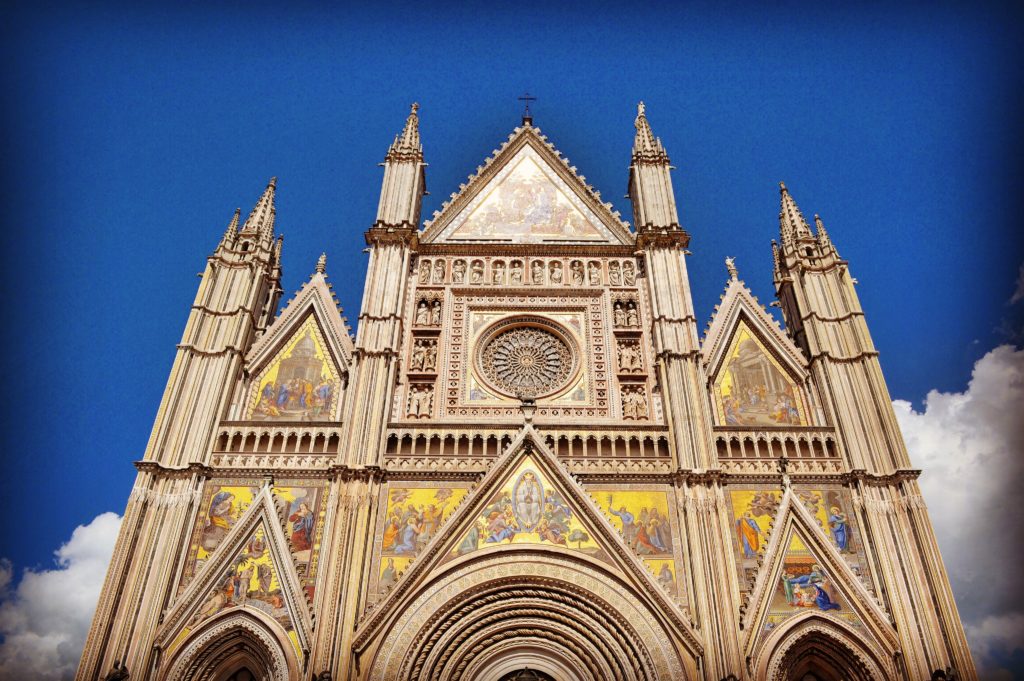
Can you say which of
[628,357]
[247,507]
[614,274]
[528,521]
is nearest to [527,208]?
[614,274]

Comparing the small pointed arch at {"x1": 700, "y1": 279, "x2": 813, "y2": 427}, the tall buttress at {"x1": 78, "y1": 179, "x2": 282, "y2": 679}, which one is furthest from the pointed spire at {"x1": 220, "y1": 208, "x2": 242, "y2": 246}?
the small pointed arch at {"x1": 700, "y1": 279, "x2": 813, "y2": 427}

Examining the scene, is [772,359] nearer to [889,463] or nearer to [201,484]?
[889,463]

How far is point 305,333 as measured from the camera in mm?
19297

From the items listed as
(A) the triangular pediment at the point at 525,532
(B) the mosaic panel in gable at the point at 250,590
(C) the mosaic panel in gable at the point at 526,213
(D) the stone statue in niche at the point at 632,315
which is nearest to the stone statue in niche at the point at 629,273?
(D) the stone statue in niche at the point at 632,315

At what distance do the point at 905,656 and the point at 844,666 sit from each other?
111 cm

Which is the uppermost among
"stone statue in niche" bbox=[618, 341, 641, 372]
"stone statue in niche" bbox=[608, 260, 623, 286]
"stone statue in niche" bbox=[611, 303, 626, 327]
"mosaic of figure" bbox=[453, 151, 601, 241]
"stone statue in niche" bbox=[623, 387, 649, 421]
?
"mosaic of figure" bbox=[453, 151, 601, 241]

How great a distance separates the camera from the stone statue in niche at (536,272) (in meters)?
20.5

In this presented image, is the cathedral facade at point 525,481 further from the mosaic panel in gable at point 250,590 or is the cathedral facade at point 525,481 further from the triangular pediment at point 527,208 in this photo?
the triangular pediment at point 527,208

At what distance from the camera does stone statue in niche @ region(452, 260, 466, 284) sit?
20.5 metres

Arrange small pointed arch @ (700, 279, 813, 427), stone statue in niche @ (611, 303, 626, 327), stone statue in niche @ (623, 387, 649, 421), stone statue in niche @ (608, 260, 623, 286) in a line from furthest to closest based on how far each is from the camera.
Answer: stone statue in niche @ (608, 260, 623, 286), stone statue in niche @ (611, 303, 626, 327), stone statue in niche @ (623, 387, 649, 421), small pointed arch @ (700, 279, 813, 427)

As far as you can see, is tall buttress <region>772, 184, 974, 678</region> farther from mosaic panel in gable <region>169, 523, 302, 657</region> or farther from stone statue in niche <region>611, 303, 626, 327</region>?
mosaic panel in gable <region>169, 523, 302, 657</region>

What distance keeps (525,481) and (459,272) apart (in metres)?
6.72

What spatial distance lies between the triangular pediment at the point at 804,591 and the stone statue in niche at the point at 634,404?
12.3 feet

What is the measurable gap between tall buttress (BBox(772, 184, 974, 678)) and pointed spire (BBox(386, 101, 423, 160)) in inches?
417
